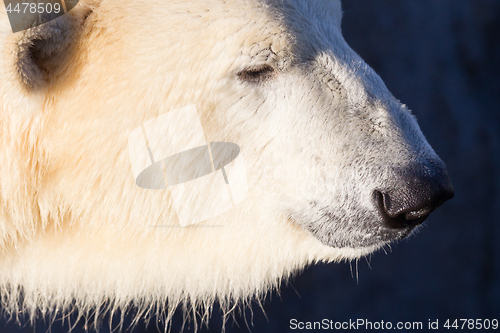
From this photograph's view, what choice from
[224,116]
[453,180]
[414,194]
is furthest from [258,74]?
[453,180]

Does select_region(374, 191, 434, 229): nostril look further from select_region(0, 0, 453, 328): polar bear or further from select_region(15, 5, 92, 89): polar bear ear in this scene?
select_region(15, 5, 92, 89): polar bear ear

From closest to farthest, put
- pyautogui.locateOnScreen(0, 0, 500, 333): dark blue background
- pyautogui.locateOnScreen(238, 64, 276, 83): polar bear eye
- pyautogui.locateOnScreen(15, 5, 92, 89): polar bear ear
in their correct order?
pyautogui.locateOnScreen(15, 5, 92, 89): polar bear ear
pyautogui.locateOnScreen(238, 64, 276, 83): polar bear eye
pyautogui.locateOnScreen(0, 0, 500, 333): dark blue background

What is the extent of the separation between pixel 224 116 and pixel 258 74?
0.11 metres

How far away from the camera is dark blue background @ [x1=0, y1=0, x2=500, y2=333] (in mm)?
1950

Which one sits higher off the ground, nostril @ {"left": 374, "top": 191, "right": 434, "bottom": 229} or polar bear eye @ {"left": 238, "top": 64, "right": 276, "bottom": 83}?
polar bear eye @ {"left": 238, "top": 64, "right": 276, "bottom": 83}

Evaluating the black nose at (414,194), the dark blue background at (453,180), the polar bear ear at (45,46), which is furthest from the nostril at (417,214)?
the dark blue background at (453,180)

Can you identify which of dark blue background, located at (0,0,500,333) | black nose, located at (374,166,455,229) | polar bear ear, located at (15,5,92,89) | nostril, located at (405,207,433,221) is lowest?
dark blue background, located at (0,0,500,333)

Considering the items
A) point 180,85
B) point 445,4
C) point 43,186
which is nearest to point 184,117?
point 180,85

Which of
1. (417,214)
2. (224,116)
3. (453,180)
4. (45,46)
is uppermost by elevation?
(45,46)

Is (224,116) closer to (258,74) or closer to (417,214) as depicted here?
(258,74)

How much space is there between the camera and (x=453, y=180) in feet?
6.95

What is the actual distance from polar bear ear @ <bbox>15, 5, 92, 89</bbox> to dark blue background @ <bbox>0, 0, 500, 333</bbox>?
1.31m

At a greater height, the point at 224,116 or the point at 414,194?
the point at 224,116

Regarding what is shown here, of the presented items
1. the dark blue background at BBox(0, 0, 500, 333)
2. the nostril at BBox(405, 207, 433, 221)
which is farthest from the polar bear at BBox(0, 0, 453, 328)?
the dark blue background at BBox(0, 0, 500, 333)
